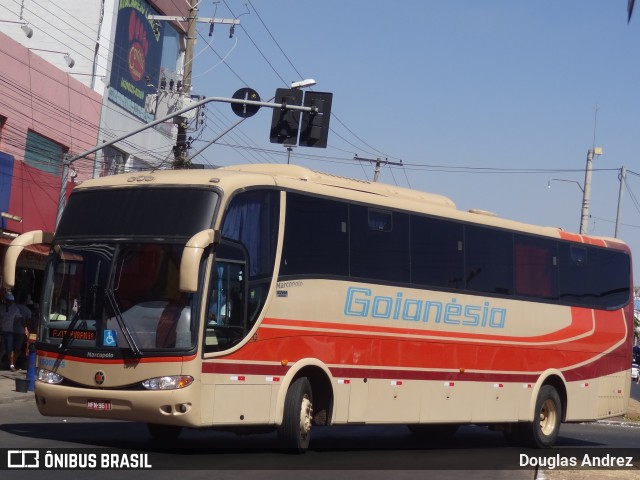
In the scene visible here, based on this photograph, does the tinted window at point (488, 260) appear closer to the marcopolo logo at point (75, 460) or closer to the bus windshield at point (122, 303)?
the bus windshield at point (122, 303)

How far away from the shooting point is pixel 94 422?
17.6m

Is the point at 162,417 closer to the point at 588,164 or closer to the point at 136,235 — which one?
the point at 136,235

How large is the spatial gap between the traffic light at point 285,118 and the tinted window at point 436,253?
26.2ft

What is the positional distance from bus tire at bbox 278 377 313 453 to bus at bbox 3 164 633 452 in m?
0.02

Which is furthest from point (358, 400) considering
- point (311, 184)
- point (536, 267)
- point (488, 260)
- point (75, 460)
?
point (536, 267)

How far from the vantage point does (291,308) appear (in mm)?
13930

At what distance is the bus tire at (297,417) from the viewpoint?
45.1ft

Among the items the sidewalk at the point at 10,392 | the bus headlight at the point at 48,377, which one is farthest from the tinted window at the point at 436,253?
the sidewalk at the point at 10,392

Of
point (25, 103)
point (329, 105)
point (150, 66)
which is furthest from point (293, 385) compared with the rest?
point (150, 66)

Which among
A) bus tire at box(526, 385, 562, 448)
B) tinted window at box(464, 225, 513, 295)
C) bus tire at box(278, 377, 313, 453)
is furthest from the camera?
bus tire at box(526, 385, 562, 448)

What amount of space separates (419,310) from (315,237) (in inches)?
103

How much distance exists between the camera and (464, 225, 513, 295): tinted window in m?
17.5

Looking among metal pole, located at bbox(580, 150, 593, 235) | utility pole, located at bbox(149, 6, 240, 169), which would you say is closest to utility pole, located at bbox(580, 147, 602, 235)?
metal pole, located at bbox(580, 150, 593, 235)

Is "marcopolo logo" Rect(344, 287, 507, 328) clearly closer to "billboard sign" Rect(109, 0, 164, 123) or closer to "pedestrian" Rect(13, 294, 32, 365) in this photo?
"pedestrian" Rect(13, 294, 32, 365)
